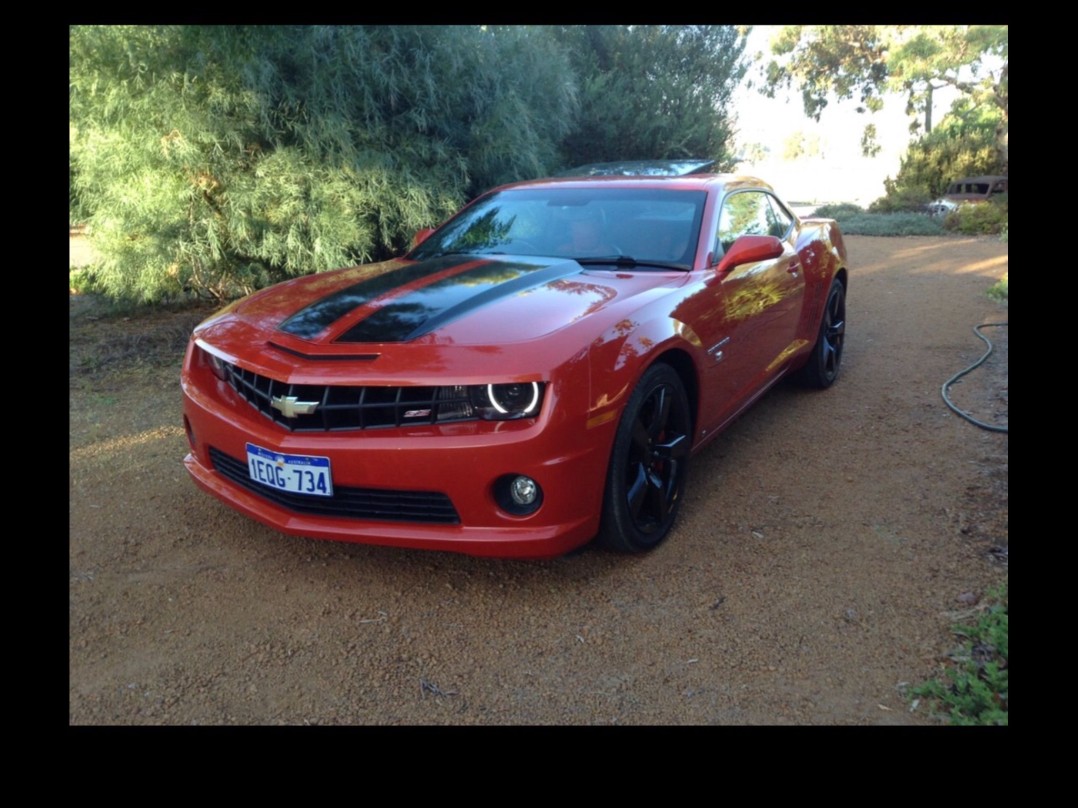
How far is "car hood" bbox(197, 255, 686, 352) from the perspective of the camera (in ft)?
9.82

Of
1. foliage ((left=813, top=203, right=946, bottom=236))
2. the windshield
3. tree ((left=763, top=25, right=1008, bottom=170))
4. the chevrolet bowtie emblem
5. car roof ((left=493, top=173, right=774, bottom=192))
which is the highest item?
tree ((left=763, top=25, right=1008, bottom=170))

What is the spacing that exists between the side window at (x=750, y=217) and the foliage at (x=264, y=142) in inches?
133

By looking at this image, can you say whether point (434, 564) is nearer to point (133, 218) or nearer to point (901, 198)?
point (133, 218)

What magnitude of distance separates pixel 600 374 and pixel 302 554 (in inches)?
54.9

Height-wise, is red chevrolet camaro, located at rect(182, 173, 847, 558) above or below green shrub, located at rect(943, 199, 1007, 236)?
below

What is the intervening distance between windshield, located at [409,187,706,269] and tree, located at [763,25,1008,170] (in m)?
16.4

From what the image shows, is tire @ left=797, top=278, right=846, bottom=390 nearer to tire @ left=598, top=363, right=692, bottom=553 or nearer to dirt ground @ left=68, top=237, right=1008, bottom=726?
dirt ground @ left=68, top=237, right=1008, bottom=726

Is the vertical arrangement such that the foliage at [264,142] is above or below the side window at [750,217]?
above

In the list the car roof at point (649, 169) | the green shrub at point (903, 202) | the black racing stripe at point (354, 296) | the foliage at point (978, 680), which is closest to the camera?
the foliage at point (978, 680)

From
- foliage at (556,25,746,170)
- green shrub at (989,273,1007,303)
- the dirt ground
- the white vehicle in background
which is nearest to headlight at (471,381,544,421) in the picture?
the dirt ground

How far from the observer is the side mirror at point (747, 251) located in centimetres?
379

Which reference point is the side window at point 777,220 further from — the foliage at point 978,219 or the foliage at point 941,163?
the foliage at point 941,163

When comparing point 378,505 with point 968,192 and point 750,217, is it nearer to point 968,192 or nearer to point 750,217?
point 750,217

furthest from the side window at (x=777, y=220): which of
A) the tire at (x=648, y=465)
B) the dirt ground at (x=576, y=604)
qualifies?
the tire at (x=648, y=465)
